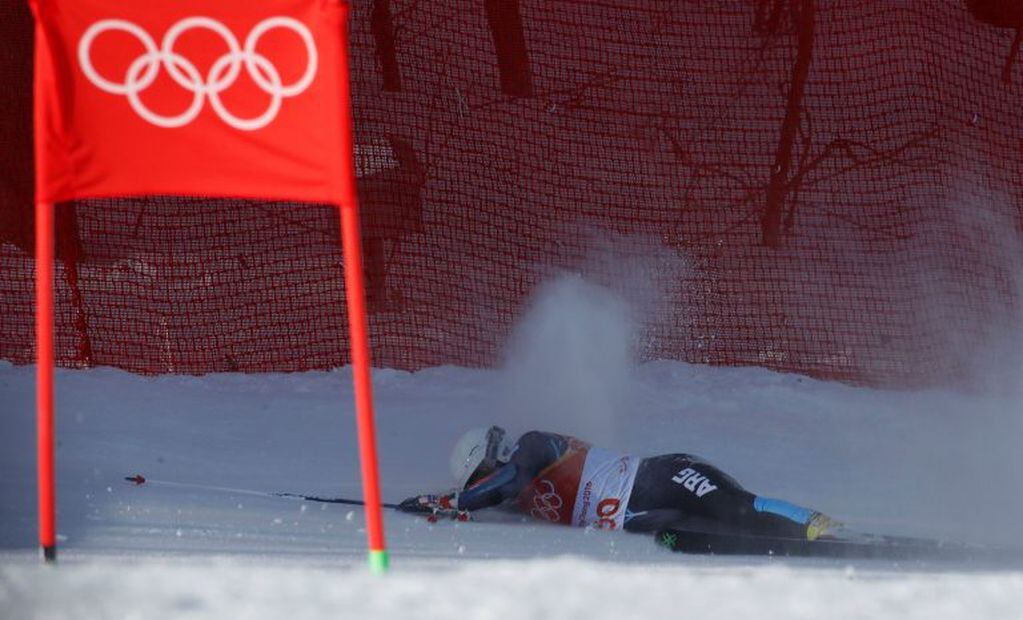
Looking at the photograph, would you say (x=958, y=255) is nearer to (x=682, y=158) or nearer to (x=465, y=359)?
(x=682, y=158)

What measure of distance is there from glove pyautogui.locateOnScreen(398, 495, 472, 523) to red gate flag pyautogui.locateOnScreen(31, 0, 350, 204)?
2.08 m

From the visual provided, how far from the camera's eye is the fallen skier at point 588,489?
15.8 feet

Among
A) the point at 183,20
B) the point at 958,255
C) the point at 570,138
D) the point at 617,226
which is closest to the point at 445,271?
the point at 617,226

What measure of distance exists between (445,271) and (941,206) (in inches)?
164

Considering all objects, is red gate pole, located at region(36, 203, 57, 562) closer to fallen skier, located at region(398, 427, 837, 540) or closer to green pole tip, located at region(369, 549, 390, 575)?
green pole tip, located at region(369, 549, 390, 575)

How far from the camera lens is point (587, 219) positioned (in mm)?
9961

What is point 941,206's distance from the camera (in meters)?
10.2

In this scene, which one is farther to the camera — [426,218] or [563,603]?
[426,218]

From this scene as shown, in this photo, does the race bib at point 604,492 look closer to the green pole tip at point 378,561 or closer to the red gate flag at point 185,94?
the green pole tip at point 378,561

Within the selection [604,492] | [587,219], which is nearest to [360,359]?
[604,492]

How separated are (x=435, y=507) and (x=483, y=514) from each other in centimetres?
31

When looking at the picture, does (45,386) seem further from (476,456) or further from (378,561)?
(476,456)

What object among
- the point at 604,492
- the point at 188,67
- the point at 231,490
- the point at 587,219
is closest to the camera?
the point at 188,67

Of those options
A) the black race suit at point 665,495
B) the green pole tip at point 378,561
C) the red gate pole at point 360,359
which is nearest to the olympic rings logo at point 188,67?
the red gate pole at point 360,359
